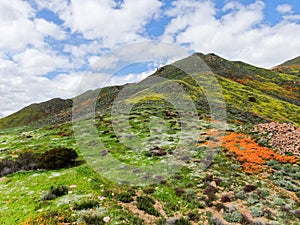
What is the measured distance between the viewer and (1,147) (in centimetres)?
3253

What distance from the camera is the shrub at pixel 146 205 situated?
1339 cm

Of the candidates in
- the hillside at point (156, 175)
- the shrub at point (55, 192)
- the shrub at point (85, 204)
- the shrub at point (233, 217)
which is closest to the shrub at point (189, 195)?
the hillside at point (156, 175)

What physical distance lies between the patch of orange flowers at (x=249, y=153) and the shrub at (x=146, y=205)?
34.4 ft

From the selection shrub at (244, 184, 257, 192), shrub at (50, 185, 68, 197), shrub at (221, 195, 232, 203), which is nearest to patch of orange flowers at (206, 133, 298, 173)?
shrub at (244, 184, 257, 192)

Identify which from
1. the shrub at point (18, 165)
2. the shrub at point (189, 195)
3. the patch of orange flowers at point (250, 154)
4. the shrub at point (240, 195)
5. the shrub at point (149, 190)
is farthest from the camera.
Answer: the patch of orange flowers at point (250, 154)

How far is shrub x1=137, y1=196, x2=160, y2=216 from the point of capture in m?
13.4

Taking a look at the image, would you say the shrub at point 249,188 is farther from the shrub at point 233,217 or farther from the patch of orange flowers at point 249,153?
the shrub at point 233,217

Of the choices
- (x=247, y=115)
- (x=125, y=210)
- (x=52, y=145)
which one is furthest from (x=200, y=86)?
(x=125, y=210)

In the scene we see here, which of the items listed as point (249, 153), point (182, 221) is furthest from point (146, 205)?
point (249, 153)

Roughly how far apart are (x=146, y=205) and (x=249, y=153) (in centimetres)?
1496

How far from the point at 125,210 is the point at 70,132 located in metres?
27.7

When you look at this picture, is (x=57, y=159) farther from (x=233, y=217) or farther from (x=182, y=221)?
(x=233, y=217)

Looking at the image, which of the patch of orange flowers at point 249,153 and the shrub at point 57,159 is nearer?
the shrub at point 57,159

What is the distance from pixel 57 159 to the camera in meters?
21.1
